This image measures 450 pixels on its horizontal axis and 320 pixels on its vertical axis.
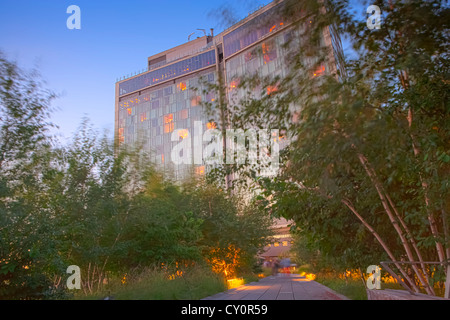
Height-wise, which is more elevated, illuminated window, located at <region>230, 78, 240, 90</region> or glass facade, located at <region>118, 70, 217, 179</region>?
glass facade, located at <region>118, 70, 217, 179</region>

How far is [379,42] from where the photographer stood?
5.83 meters

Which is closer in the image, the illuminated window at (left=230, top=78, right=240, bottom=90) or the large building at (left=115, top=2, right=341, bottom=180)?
the illuminated window at (left=230, top=78, right=240, bottom=90)

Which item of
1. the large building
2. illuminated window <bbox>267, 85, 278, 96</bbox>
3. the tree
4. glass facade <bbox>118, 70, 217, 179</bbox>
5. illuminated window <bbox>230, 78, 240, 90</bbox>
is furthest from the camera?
glass facade <bbox>118, 70, 217, 179</bbox>

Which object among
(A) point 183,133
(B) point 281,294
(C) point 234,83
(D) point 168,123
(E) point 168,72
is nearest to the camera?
(C) point 234,83

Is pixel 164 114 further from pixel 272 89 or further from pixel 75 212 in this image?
pixel 272 89

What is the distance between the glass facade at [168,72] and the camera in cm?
6728

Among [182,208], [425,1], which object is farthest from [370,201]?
[182,208]

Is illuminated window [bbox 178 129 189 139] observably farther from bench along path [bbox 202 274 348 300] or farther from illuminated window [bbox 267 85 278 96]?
illuminated window [bbox 267 85 278 96]

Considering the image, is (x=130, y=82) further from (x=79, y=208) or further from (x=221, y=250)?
(x=79, y=208)

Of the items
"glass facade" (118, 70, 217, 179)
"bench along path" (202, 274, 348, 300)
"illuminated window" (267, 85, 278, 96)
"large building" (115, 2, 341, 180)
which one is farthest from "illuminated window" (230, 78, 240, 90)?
"glass facade" (118, 70, 217, 179)

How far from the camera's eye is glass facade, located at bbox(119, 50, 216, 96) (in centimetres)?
6728

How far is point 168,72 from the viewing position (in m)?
73.2

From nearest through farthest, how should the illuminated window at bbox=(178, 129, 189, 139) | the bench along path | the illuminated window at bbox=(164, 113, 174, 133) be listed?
the bench along path
the illuminated window at bbox=(178, 129, 189, 139)
the illuminated window at bbox=(164, 113, 174, 133)

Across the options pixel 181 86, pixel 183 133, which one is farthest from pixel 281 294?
pixel 181 86
